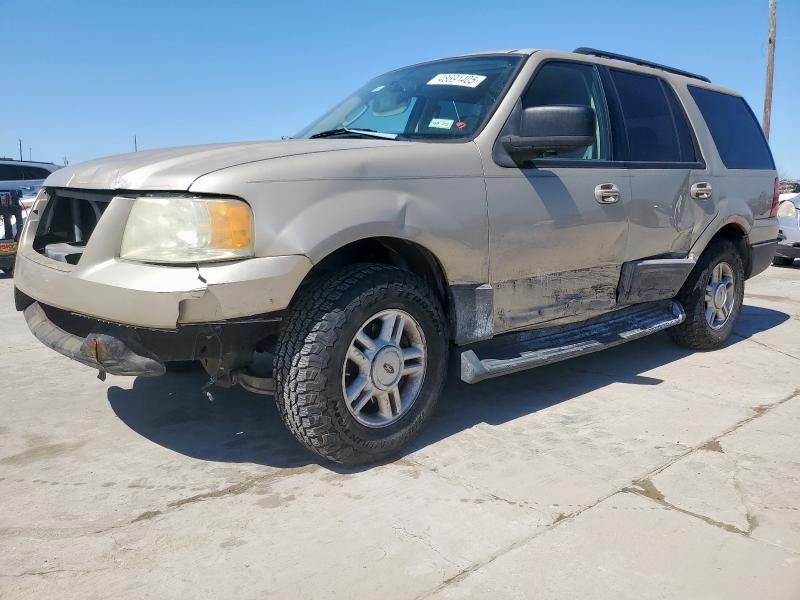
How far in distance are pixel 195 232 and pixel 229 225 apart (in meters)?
0.13

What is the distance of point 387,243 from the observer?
3004mm

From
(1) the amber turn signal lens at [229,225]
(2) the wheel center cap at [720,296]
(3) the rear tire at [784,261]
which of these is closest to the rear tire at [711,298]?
(2) the wheel center cap at [720,296]

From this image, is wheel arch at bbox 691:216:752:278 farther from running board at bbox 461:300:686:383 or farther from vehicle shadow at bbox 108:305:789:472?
vehicle shadow at bbox 108:305:789:472

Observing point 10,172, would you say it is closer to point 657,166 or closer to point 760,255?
point 657,166

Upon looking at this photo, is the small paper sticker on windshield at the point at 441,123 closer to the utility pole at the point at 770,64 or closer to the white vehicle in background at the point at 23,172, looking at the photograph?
the white vehicle in background at the point at 23,172

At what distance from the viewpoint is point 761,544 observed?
2.36m

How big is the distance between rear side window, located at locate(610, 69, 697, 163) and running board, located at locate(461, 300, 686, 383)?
96cm

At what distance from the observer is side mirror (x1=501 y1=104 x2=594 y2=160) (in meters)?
3.17

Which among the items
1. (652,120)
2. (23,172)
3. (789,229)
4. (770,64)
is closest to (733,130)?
(652,120)

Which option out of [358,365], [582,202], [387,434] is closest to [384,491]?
[387,434]

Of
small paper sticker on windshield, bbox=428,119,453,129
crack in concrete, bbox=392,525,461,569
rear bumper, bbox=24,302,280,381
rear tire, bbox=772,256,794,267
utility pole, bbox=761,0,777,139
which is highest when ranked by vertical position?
utility pole, bbox=761,0,777,139

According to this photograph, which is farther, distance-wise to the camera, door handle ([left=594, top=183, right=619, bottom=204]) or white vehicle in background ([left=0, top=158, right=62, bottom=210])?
white vehicle in background ([left=0, top=158, right=62, bottom=210])

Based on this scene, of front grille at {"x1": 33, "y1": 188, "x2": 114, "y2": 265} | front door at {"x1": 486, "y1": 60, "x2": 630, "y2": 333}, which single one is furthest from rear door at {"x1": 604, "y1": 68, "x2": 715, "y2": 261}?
front grille at {"x1": 33, "y1": 188, "x2": 114, "y2": 265}

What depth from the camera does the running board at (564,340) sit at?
321 centimetres
